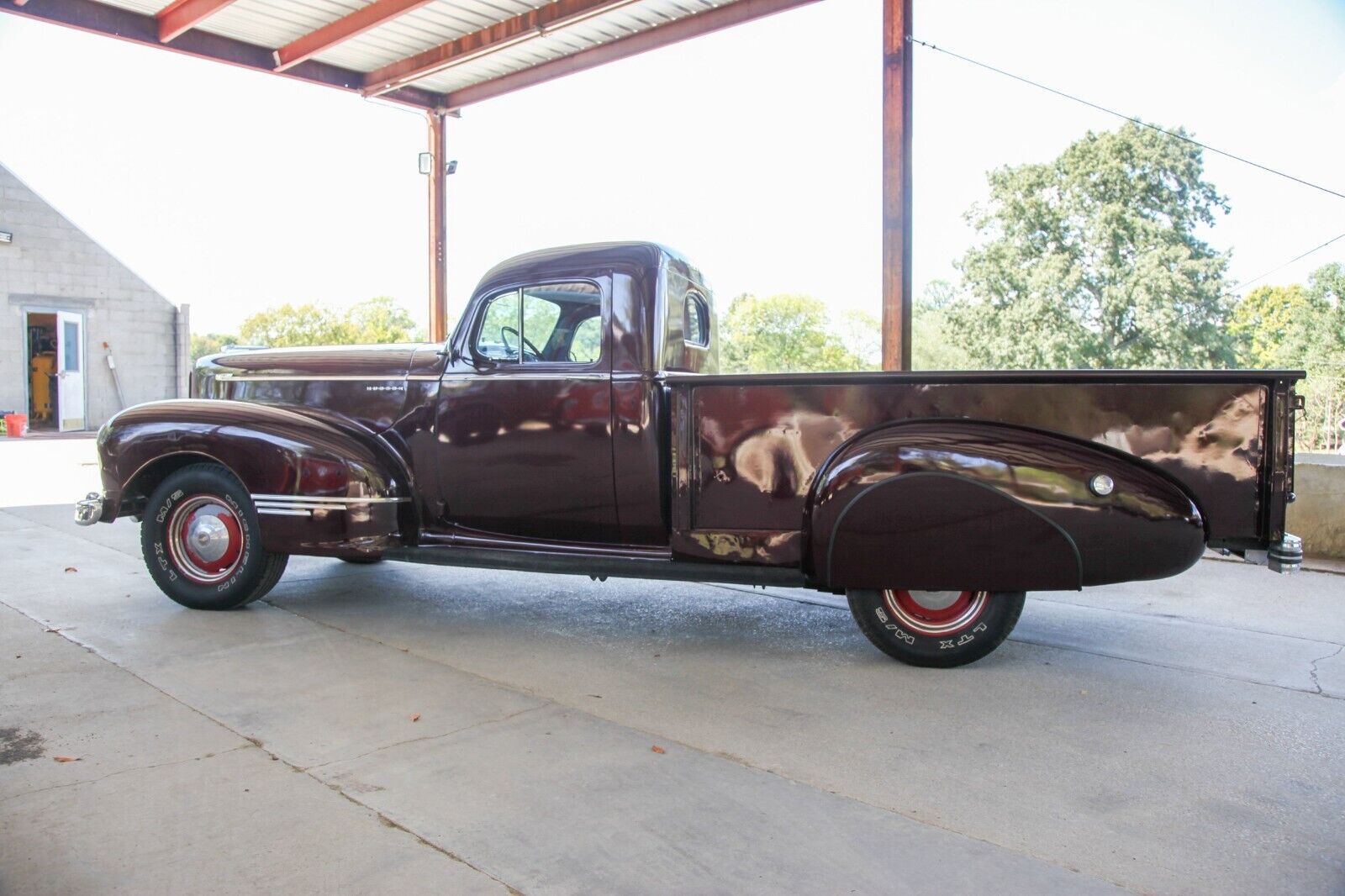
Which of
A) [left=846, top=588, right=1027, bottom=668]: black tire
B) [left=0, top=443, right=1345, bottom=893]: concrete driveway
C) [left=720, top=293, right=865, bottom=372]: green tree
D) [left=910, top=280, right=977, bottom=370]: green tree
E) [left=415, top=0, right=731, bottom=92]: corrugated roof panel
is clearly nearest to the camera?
[left=0, top=443, right=1345, bottom=893]: concrete driveway

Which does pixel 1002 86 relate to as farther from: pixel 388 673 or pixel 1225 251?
pixel 388 673

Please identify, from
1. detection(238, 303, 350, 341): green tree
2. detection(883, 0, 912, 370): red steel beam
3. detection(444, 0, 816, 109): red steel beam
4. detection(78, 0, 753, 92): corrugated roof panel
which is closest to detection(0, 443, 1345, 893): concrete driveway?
detection(883, 0, 912, 370): red steel beam

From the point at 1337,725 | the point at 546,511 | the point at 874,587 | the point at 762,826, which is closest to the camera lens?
the point at 762,826

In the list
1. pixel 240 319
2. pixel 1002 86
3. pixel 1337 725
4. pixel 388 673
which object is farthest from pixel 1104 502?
pixel 1002 86

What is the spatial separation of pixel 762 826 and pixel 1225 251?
39690mm

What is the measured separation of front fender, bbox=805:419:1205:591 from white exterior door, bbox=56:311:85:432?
22026mm

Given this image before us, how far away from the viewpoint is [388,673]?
4.20 meters

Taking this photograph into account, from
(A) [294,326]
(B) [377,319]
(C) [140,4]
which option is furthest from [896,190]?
(B) [377,319]

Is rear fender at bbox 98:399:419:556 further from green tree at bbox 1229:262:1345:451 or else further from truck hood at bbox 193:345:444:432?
green tree at bbox 1229:262:1345:451

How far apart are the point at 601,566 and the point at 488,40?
8.79 m

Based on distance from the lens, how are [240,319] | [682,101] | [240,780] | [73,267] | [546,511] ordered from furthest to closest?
[682,101] < [240,319] < [73,267] < [546,511] < [240,780]

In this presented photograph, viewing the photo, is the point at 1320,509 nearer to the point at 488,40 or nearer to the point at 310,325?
the point at 488,40

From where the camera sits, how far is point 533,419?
4805mm

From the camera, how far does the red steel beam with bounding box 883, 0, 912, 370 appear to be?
8.09 m
